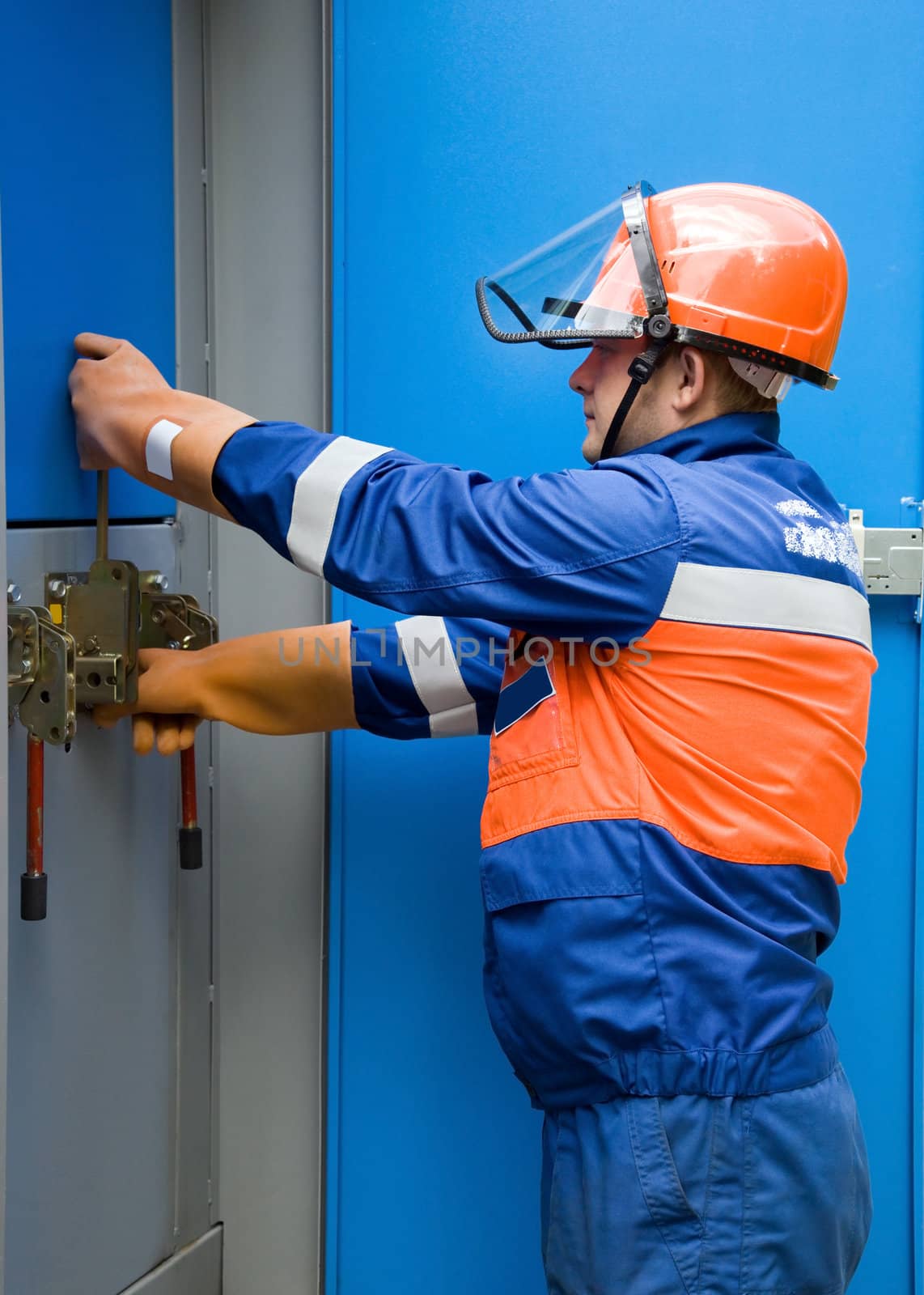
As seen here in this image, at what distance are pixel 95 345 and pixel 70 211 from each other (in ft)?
0.53

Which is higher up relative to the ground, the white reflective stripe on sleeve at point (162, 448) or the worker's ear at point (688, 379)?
the worker's ear at point (688, 379)

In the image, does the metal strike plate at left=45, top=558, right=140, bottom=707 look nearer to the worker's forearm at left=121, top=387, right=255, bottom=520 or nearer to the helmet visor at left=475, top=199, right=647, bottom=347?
the worker's forearm at left=121, top=387, right=255, bottom=520

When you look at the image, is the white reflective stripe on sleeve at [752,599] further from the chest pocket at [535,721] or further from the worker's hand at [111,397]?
the worker's hand at [111,397]

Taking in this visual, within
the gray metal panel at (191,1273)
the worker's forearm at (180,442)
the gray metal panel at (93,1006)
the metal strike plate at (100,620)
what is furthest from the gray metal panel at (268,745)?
the worker's forearm at (180,442)

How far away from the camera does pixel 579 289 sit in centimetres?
133

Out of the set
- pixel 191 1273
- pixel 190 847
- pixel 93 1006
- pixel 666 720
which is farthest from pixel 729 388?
pixel 191 1273

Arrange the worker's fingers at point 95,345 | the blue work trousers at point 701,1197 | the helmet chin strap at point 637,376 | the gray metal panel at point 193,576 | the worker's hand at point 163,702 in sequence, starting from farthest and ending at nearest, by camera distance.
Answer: the gray metal panel at point 193,576, the worker's hand at point 163,702, the worker's fingers at point 95,345, the helmet chin strap at point 637,376, the blue work trousers at point 701,1197

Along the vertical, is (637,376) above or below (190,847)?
above

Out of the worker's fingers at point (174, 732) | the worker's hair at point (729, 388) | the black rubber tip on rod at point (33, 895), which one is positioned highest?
the worker's hair at point (729, 388)

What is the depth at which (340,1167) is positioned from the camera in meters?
1.79

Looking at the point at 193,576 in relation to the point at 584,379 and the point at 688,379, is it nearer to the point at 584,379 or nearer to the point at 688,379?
the point at 584,379

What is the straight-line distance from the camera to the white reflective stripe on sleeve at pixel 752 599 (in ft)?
3.81

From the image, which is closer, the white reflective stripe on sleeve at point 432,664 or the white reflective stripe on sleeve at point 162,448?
the white reflective stripe on sleeve at point 162,448

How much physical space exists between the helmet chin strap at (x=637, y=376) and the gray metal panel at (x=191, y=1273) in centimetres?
127
